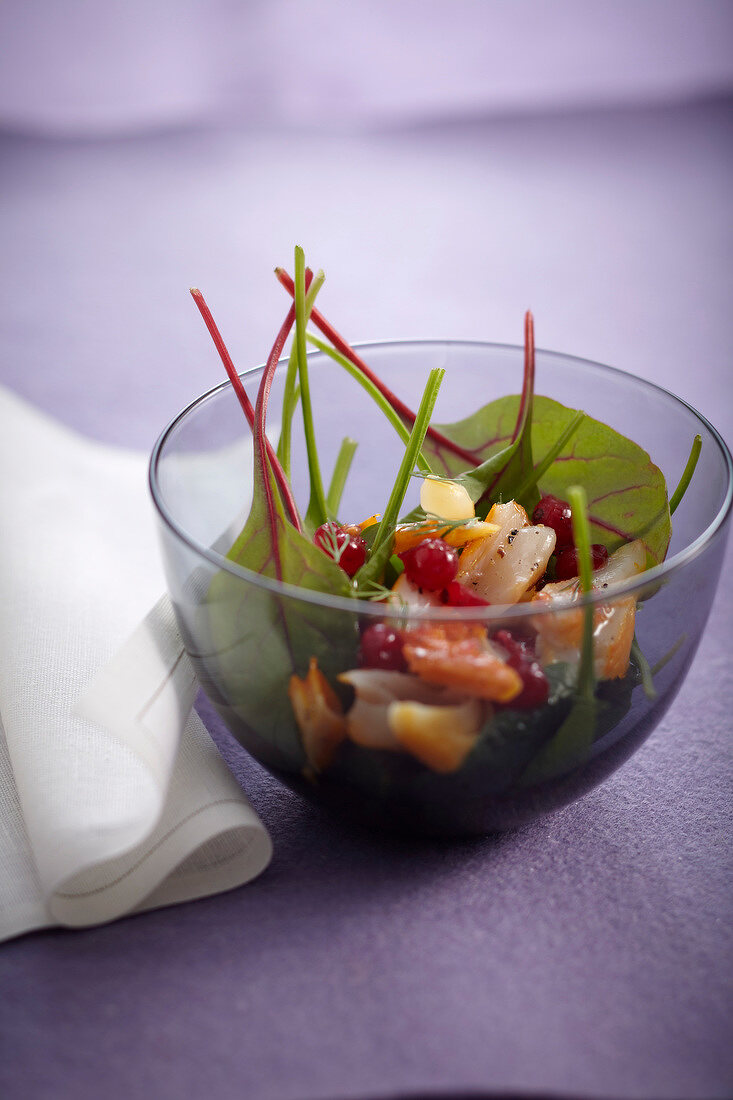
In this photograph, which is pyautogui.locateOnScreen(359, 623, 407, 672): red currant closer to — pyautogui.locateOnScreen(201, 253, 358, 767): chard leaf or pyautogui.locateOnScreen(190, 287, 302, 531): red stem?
pyautogui.locateOnScreen(201, 253, 358, 767): chard leaf

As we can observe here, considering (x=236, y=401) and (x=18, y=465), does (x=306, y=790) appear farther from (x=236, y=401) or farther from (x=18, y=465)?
(x=18, y=465)

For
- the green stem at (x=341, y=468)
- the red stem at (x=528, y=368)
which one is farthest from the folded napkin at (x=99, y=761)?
the red stem at (x=528, y=368)

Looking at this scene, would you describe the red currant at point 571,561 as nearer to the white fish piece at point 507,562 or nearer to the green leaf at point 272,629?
the white fish piece at point 507,562

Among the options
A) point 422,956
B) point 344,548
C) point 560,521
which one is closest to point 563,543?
point 560,521

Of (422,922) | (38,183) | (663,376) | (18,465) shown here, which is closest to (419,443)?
(422,922)

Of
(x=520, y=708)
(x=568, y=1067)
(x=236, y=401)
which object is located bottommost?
(x=568, y=1067)

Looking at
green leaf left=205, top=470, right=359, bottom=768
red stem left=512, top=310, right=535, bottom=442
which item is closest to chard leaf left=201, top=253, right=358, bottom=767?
green leaf left=205, top=470, right=359, bottom=768
